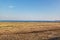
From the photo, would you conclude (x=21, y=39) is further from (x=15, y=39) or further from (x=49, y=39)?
(x=49, y=39)

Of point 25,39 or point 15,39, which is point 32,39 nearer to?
point 25,39

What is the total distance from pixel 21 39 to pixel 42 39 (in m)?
2.59

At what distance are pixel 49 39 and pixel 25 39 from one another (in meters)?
3.00

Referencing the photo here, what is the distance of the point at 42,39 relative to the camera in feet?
50.4

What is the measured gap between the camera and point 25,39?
15.5 meters

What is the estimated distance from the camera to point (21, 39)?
1542 centimetres

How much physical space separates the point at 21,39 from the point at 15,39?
741 millimetres

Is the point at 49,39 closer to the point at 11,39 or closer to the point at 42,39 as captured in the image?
the point at 42,39

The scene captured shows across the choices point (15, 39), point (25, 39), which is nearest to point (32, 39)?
point (25, 39)

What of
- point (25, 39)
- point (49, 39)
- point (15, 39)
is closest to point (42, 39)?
point (49, 39)

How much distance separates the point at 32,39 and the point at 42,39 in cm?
124

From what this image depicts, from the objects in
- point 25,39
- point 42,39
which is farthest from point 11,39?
point 42,39

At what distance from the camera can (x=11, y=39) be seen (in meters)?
15.2

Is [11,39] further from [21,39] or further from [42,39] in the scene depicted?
[42,39]
